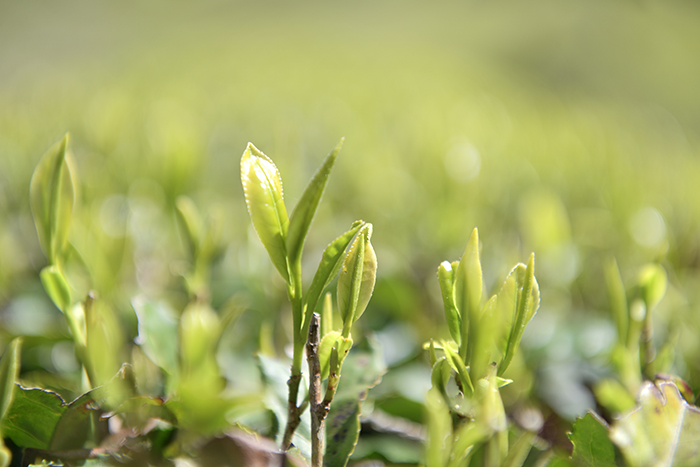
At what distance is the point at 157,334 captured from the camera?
0.55 meters

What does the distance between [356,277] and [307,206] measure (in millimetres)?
61

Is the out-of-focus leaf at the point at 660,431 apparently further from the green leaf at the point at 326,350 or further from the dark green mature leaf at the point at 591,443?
the green leaf at the point at 326,350

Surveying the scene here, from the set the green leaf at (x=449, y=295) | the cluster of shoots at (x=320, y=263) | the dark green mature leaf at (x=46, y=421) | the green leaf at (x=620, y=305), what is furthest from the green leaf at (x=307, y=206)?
the green leaf at (x=620, y=305)

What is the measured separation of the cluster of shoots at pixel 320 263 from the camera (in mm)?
361

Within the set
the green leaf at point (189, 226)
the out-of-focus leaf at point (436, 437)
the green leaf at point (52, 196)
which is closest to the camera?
the out-of-focus leaf at point (436, 437)

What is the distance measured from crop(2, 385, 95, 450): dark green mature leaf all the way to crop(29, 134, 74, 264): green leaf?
12 centimetres

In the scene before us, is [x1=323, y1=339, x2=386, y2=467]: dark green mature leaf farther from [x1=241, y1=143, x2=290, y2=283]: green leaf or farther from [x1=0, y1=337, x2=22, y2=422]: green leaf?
[x1=0, y1=337, x2=22, y2=422]: green leaf

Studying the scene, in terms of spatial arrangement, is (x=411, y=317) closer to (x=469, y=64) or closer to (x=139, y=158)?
(x=139, y=158)

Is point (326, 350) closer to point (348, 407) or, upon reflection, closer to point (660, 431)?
point (348, 407)

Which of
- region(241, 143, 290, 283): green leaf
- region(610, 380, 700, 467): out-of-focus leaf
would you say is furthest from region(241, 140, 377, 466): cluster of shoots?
region(610, 380, 700, 467): out-of-focus leaf

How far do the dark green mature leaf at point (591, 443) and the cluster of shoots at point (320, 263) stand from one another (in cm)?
20

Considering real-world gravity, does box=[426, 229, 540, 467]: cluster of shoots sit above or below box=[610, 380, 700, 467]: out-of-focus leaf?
above

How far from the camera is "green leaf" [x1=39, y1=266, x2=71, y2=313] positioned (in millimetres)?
451

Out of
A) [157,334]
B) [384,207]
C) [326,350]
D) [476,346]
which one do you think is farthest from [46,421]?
[384,207]
